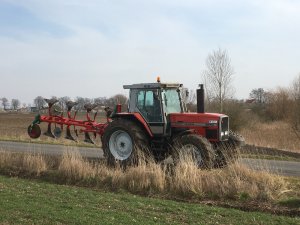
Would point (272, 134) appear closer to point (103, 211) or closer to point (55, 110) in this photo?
point (55, 110)

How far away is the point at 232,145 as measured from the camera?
41.7 feet

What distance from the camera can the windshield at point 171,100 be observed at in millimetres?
12844

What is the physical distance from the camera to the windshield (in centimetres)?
1284

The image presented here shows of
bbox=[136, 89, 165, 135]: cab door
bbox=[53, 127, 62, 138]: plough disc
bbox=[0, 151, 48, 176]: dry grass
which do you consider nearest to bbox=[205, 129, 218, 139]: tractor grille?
bbox=[136, 89, 165, 135]: cab door

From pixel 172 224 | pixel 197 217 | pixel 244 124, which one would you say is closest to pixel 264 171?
pixel 197 217

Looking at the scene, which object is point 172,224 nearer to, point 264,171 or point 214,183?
point 214,183

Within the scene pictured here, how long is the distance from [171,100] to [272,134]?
2076cm

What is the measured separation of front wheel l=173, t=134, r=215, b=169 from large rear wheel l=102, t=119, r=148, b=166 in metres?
1.19

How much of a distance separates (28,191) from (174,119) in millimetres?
4830

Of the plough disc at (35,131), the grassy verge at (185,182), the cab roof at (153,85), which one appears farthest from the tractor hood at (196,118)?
the plough disc at (35,131)

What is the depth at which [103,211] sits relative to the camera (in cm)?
759

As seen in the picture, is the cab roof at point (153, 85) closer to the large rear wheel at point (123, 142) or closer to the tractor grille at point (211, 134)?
the large rear wheel at point (123, 142)

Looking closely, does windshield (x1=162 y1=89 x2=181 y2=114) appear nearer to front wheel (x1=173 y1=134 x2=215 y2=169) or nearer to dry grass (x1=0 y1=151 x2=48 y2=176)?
front wheel (x1=173 y1=134 x2=215 y2=169)

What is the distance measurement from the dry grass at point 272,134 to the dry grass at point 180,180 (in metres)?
14.9
